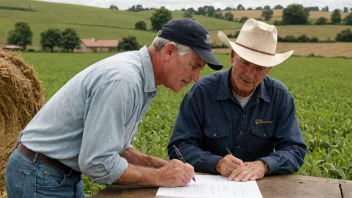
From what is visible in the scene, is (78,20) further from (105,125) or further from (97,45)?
(105,125)

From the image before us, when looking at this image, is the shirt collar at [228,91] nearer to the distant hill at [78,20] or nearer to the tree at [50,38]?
the tree at [50,38]

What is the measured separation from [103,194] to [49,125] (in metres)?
0.47

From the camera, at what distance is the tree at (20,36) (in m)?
62.0

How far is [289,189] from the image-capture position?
2842 millimetres

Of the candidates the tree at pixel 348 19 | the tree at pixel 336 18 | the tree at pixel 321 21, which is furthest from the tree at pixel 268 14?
the tree at pixel 348 19

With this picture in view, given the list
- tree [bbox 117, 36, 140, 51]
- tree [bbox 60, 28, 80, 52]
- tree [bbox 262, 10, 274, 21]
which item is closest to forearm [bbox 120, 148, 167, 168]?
tree [bbox 117, 36, 140, 51]

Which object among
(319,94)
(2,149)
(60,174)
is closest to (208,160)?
(60,174)

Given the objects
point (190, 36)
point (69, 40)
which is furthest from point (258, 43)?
point (69, 40)

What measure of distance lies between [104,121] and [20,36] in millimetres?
63662

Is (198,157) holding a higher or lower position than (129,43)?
higher

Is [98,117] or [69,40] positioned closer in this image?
[98,117]

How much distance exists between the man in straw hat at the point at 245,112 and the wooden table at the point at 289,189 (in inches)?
15.9

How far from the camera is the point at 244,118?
3.59m

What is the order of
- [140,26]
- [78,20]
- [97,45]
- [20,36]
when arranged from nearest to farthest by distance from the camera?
[20,36] → [97,45] → [140,26] → [78,20]
